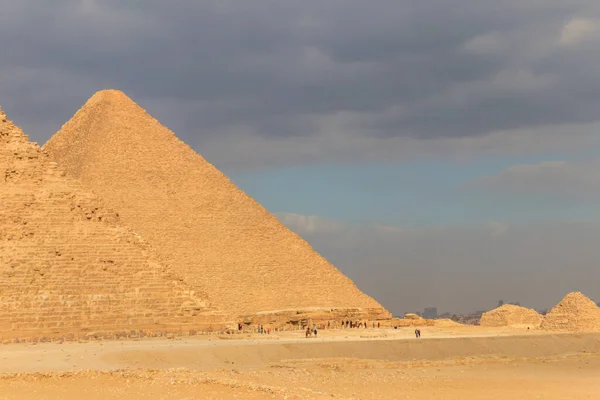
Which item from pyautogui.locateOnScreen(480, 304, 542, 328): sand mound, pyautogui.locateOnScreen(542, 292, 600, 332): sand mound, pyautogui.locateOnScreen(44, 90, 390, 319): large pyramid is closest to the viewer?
pyautogui.locateOnScreen(542, 292, 600, 332): sand mound

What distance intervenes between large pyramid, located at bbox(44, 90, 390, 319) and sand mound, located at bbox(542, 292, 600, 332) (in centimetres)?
934

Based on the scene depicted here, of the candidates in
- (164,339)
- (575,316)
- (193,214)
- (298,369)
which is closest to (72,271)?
(164,339)

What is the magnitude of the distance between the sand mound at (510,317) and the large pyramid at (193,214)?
24.3ft

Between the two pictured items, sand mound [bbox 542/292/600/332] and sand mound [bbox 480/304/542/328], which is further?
sand mound [bbox 480/304/542/328]

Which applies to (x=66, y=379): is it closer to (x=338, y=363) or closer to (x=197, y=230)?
(x=338, y=363)

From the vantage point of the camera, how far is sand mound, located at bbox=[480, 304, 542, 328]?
223ft

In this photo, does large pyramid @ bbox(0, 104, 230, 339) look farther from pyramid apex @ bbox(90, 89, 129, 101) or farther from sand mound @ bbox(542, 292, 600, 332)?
pyramid apex @ bbox(90, 89, 129, 101)

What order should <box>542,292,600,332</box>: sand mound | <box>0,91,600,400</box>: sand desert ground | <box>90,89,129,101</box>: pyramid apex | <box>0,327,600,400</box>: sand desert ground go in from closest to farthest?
<box>0,327,600,400</box>: sand desert ground
<box>0,91,600,400</box>: sand desert ground
<box>542,292,600,332</box>: sand mound
<box>90,89,129,101</box>: pyramid apex

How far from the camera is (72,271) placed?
3434 cm

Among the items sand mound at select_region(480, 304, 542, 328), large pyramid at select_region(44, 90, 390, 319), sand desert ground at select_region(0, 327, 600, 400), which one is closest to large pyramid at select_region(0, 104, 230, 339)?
sand desert ground at select_region(0, 327, 600, 400)

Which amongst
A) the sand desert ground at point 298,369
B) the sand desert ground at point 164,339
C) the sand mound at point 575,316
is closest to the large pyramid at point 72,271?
the sand desert ground at point 164,339

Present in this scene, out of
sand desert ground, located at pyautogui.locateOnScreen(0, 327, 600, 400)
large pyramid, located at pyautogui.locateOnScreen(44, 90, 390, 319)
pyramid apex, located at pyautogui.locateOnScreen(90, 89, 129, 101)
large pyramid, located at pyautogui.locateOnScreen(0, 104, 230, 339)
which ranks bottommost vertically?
sand desert ground, located at pyautogui.locateOnScreen(0, 327, 600, 400)

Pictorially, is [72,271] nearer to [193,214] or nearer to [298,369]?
[298,369]

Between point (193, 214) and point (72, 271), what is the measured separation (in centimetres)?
3493
